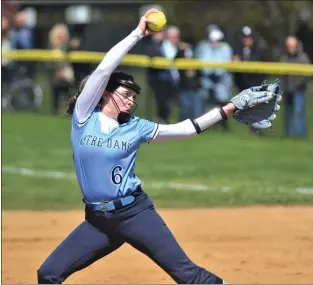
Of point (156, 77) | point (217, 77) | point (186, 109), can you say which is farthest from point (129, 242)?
point (156, 77)

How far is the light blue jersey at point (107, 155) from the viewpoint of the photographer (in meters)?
5.71

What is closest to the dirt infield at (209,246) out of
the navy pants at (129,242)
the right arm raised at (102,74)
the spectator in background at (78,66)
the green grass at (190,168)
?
the green grass at (190,168)

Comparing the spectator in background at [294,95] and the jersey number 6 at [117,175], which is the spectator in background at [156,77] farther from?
the jersey number 6 at [117,175]

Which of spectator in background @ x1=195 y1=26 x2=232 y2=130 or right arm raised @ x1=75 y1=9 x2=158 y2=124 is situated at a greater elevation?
right arm raised @ x1=75 y1=9 x2=158 y2=124

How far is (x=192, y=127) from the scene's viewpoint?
5762 millimetres

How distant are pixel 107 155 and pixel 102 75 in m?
0.49

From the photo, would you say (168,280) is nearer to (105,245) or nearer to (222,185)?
(105,245)

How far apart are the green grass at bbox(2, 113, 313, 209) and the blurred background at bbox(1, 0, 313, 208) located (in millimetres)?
16

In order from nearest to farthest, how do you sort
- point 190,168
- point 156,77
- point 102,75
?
point 102,75
point 190,168
point 156,77

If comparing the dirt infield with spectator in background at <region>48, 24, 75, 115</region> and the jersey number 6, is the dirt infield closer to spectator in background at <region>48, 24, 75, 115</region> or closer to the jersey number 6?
the jersey number 6

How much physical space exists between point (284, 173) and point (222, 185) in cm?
130

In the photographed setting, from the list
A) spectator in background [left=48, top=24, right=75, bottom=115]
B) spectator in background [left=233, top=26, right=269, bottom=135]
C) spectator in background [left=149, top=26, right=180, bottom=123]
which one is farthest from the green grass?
spectator in background [left=48, top=24, right=75, bottom=115]

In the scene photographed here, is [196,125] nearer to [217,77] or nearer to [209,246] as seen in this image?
[209,246]

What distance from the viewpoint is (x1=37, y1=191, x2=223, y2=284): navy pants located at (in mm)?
5645
